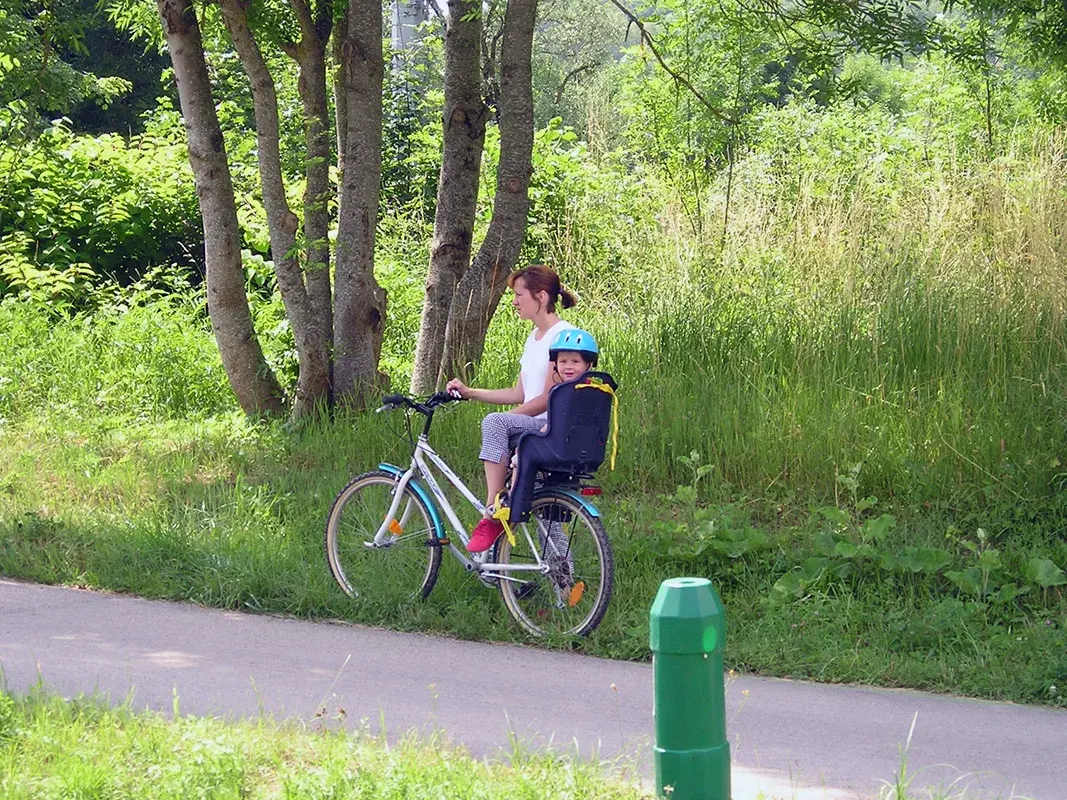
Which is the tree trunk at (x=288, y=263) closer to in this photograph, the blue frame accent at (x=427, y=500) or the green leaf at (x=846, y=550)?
the blue frame accent at (x=427, y=500)

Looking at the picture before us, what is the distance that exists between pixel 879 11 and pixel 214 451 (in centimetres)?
572

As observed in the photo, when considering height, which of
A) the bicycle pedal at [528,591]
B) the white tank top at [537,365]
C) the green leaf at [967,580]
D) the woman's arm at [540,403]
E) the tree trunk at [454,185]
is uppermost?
the tree trunk at [454,185]

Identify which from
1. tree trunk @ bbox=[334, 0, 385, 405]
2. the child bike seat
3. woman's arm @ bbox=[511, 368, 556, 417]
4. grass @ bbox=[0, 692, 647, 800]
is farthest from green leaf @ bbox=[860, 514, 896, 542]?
tree trunk @ bbox=[334, 0, 385, 405]

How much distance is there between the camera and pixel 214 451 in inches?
397

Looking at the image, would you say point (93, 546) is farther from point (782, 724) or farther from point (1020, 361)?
point (1020, 361)

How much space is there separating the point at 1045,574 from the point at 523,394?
2.67 m

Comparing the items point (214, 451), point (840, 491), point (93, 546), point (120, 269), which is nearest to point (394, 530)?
point (93, 546)

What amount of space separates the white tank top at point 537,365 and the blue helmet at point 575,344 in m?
0.12

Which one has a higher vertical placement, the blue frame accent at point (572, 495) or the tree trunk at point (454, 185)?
the tree trunk at point (454, 185)

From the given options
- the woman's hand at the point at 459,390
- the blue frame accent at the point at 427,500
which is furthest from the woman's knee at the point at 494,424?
the blue frame accent at the point at 427,500

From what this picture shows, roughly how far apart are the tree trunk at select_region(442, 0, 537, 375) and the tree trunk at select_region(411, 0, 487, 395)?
0.84ft

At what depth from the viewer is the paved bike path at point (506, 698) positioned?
15.4ft

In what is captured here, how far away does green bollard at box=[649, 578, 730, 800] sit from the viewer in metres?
3.64

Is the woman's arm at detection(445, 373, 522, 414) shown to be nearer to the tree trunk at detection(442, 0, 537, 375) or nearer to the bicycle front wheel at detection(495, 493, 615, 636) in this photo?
the bicycle front wheel at detection(495, 493, 615, 636)
